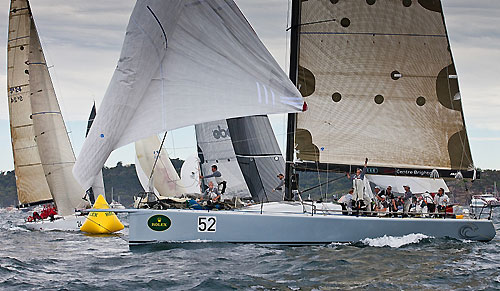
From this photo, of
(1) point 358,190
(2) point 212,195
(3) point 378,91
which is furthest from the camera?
(3) point 378,91

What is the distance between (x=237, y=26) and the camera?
50.3 ft

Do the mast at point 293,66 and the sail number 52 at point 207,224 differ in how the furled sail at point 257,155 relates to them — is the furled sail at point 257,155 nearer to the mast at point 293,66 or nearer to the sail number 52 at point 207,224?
the mast at point 293,66

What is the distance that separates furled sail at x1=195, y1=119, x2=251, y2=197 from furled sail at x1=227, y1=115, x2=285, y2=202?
435 centimetres

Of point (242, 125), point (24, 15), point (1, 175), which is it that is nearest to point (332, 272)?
point (242, 125)

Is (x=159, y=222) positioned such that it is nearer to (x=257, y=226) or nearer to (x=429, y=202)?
(x=257, y=226)

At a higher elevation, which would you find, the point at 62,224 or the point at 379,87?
the point at 379,87

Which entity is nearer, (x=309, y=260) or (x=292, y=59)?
(x=309, y=260)

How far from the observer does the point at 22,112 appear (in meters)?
35.4

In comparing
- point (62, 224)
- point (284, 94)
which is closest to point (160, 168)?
point (62, 224)

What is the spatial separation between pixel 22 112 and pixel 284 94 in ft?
76.1

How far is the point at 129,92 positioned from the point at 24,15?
22174 mm

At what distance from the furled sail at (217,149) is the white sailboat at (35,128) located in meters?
6.13

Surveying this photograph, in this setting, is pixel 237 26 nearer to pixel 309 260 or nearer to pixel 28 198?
pixel 309 260

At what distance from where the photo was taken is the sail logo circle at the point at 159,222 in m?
16.5
